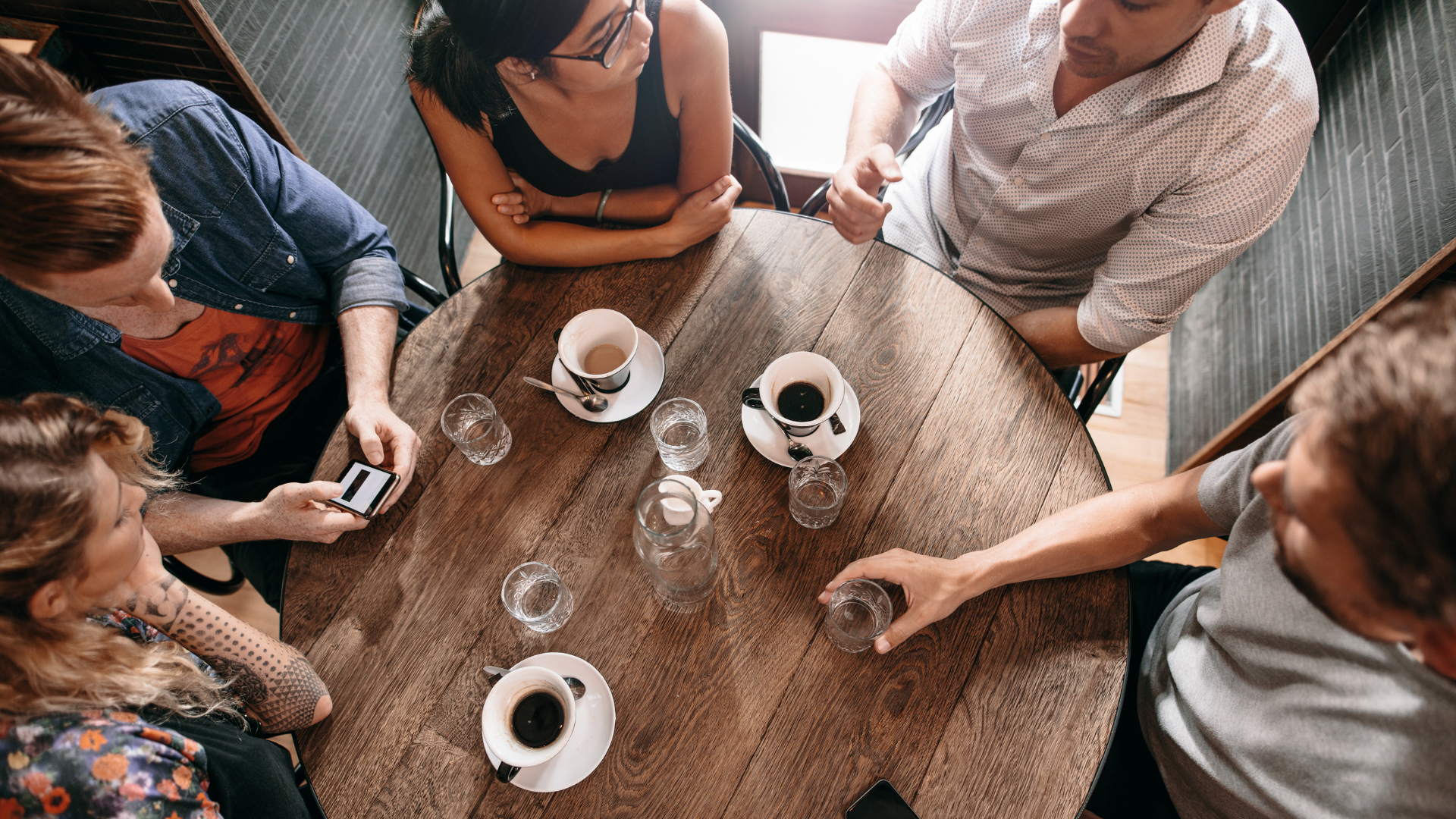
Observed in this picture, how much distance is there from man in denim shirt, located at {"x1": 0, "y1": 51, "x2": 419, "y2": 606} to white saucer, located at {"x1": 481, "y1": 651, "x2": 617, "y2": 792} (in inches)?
19.1

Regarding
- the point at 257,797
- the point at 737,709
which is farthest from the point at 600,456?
the point at 257,797

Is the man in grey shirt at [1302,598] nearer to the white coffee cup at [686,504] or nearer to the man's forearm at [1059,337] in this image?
the white coffee cup at [686,504]

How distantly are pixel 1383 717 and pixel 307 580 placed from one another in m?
1.70

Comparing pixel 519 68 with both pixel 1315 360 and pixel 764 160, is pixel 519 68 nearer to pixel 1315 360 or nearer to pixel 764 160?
pixel 764 160

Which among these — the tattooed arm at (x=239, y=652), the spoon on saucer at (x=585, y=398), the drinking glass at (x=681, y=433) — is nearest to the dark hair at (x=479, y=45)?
the spoon on saucer at (x=585, y=398)

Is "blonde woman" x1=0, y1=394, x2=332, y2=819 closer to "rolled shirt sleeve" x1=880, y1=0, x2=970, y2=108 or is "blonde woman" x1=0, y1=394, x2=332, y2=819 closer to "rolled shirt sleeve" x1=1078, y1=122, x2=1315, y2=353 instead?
"rolled shirt sleeve" x1=1078, y1=122, x2=1315, y2=353

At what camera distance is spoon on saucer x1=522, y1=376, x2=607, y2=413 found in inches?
52.6

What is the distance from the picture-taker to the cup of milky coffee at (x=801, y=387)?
1263mm

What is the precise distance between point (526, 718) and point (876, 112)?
169 cm

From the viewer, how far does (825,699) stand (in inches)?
44.2

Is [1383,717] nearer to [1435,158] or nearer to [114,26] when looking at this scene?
[1435,158]

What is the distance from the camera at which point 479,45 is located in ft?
4.15

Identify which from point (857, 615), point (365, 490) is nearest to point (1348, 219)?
point (857, 615)

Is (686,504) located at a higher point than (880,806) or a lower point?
higher
